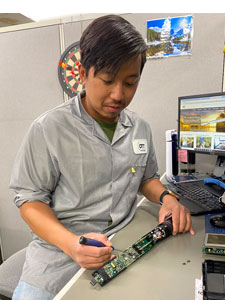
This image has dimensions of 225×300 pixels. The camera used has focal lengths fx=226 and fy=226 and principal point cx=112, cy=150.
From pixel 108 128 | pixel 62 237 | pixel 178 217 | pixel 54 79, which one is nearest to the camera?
pixel 62 237

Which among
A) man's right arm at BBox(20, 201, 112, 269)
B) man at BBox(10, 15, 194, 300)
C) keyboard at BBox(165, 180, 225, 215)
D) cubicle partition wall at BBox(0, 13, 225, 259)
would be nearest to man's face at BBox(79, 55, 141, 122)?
man at BBox(10, 15, 194, 300)

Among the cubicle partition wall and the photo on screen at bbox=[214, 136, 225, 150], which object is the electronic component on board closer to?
the photo on screen at bbox=[214, 136, 225, 150]

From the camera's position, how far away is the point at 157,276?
517 millimetres

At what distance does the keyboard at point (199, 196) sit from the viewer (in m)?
0.84

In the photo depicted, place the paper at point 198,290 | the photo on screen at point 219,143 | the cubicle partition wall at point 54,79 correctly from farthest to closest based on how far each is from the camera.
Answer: the cubicle partition wall at point 54,79 → the photo on screen at point 219,143 → the paper at point 198,290

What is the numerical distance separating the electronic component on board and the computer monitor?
68cm

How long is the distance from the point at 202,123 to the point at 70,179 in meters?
0.85

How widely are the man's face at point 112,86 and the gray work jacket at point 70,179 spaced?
115mm

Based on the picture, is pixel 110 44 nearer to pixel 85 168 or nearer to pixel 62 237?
pixel 85 168

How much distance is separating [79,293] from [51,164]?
39 cm

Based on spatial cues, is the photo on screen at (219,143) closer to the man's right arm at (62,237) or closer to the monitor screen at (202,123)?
the monitor screen at (202,123)

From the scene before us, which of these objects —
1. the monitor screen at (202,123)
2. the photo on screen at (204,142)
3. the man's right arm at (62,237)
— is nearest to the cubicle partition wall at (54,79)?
the monitor screen at (202,123)

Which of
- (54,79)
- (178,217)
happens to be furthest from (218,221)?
(54,79)

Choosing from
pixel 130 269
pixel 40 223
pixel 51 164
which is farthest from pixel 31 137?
pixel 130 269
